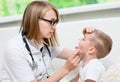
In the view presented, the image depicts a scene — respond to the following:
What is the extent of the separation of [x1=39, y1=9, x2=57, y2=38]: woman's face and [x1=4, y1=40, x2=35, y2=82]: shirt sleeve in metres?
0.18

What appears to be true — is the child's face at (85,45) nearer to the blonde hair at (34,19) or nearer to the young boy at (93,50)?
the young boy at (93,50)

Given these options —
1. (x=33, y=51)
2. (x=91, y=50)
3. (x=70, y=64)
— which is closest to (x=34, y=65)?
(x=33, y=51)

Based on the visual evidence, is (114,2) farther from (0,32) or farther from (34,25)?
(0,32)

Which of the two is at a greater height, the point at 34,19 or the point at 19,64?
the point at 34,19

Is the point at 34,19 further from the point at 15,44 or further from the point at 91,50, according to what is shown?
the point at 91,50

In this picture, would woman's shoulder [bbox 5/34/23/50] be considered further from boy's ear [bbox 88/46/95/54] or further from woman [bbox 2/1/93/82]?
boy's ear [bbox 88/46/95/54]

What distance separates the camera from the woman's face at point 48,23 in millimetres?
1504

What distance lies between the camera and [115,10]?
1906mm

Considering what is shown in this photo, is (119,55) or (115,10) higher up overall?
(115,10)

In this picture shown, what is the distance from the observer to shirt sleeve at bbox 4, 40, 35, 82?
57.9 inches

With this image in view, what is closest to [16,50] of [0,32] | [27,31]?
[27,31]

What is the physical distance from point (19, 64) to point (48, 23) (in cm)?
29

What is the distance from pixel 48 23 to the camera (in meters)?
1.50

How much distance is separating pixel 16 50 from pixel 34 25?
180mm
